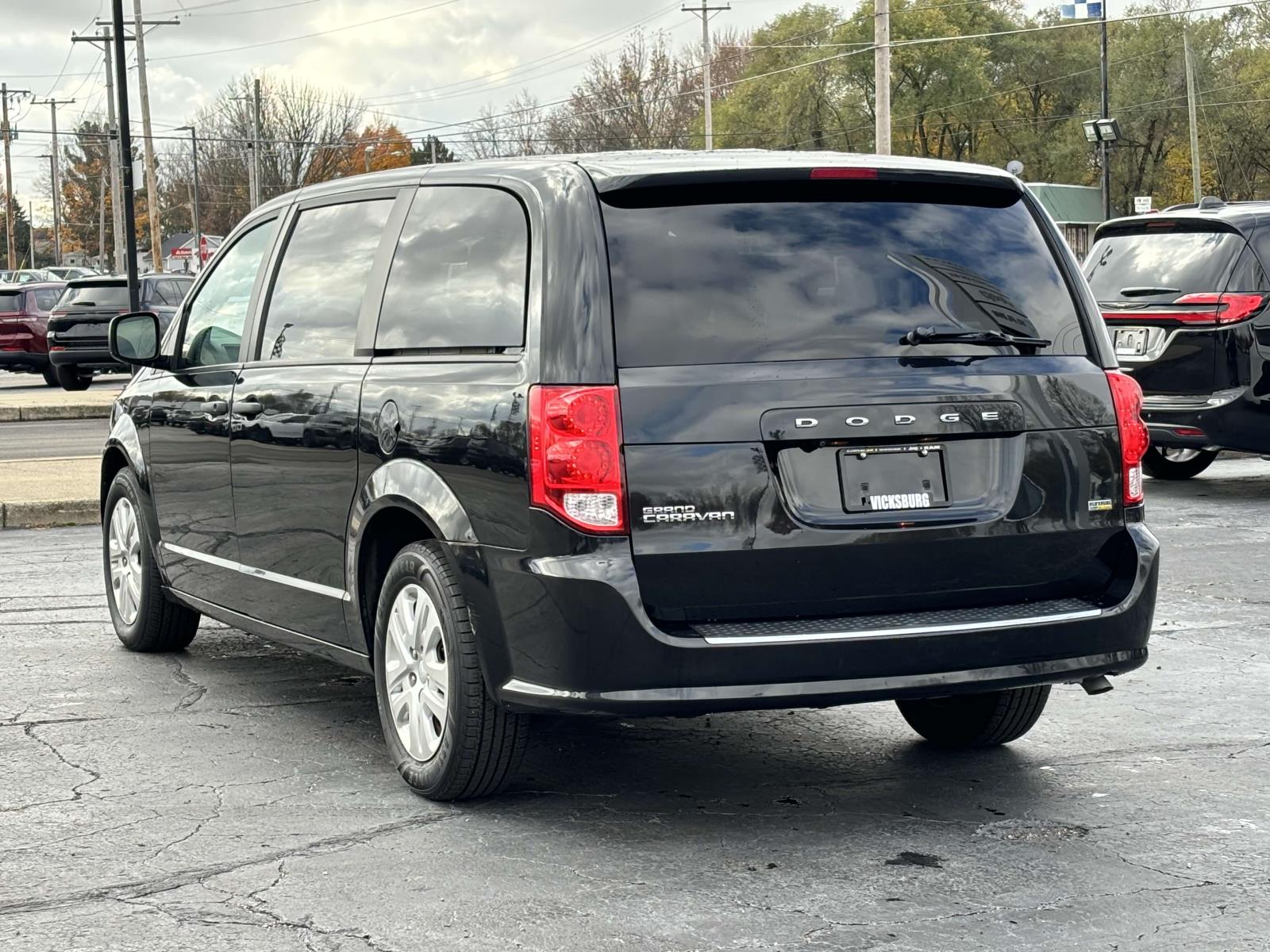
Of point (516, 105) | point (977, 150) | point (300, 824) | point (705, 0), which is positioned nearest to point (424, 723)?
point (300, 824)

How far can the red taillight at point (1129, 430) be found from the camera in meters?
5.01

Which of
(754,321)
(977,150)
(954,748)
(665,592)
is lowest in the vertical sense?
(954,748)

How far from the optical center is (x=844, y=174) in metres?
4.83

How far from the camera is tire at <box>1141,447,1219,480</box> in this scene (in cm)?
1391

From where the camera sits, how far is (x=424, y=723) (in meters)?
5.07

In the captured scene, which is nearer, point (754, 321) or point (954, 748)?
point (754, 321)

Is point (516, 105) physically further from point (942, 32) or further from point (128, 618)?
point (128, 618)

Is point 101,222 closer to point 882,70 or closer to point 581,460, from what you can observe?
point 882,70

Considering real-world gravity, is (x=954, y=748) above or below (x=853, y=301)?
below

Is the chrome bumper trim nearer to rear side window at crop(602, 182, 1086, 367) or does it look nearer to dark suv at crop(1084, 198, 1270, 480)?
rear side window at crop(602, 182, 1086, 367)

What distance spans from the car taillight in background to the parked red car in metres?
24.4

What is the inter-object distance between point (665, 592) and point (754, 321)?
75 centimetres

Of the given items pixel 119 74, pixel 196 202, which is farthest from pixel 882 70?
pixel 196 202

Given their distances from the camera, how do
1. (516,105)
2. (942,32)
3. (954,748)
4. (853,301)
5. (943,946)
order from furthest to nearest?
(516,105)
(942,32)
(954,748)
(853,301)
(943,946)
